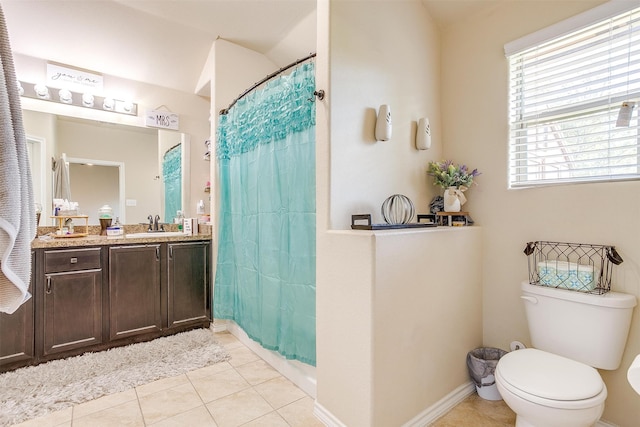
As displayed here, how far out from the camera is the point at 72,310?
2.19 metres

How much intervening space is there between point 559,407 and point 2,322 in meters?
3.13

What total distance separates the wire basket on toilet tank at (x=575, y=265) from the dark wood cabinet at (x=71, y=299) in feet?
9.76

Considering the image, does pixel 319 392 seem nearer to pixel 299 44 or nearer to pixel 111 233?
pixel 111 233

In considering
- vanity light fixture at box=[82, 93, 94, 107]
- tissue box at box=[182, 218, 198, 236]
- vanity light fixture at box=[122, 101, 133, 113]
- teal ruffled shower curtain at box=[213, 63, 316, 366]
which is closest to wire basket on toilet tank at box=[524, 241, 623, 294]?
teal ruffled shower curtain at box=[213, 63, 316, 366]

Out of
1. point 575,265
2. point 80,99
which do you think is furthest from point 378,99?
point 80,99

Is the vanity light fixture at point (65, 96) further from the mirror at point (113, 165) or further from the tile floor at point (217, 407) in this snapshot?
the tile floor at point (217, 407)

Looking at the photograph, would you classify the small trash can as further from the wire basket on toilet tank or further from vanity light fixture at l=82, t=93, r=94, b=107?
vanity light fixture at l=82, t=93, r=94, b=107

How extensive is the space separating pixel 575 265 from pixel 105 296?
10.1 ft

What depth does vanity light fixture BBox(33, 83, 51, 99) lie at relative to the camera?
2.48 meters

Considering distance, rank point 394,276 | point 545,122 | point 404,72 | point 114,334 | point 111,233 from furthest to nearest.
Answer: point 111,233
point 114,334
point 404,72
point 545,122
point 394,276

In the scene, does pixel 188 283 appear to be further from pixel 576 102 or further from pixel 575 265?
pixel 576 102

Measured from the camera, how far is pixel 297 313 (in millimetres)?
1815

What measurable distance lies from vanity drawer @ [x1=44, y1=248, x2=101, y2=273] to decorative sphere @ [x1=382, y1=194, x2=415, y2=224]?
7.14 ft

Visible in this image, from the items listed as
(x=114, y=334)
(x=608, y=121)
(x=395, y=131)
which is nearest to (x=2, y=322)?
(x=114, y=334)
